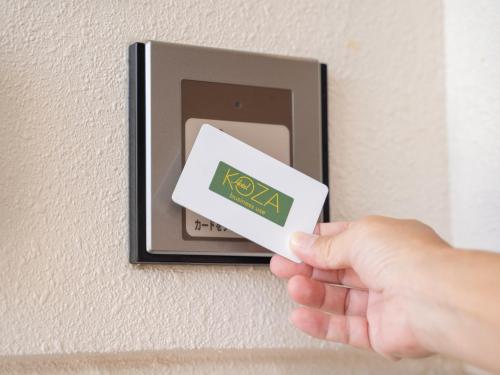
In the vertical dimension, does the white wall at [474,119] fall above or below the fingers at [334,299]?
above

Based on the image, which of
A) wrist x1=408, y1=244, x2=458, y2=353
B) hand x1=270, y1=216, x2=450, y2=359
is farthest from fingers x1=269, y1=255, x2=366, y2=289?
wrist x1=408, y1=244, x2=458, y2=353

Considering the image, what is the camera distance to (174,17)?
0.74m

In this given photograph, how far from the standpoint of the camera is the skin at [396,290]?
54 centimetres

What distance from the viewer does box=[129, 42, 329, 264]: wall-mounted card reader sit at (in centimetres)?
70

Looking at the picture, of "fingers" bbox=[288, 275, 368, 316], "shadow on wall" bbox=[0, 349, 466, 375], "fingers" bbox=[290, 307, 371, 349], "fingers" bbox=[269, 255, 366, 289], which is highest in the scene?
"fingers" bbox=[269, 255, 366, 289]

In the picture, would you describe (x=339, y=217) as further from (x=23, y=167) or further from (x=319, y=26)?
(x=23, y=167)

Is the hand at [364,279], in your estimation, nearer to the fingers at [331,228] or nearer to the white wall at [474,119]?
the fingers at [331,228]

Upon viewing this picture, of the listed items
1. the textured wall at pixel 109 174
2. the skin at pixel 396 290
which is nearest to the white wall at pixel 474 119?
the textured wall at pixel 109 174

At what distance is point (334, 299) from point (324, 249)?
0.25ft

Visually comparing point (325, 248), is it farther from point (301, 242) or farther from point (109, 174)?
point (109, 174)

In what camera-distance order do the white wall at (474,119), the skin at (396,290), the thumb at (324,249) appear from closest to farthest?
1. the skin at (396,290)
2. the thumb at (324,249)
3. the white wall at (474,119)

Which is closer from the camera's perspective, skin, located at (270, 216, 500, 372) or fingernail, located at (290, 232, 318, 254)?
skin, located at (270, 216, 500, 372)

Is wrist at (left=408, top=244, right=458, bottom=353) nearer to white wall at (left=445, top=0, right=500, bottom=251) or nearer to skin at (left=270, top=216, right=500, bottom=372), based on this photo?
skin at (left=270, top=216, right=500, bottom=372)

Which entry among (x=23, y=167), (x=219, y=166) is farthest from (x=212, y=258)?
(x=23, y=167)
